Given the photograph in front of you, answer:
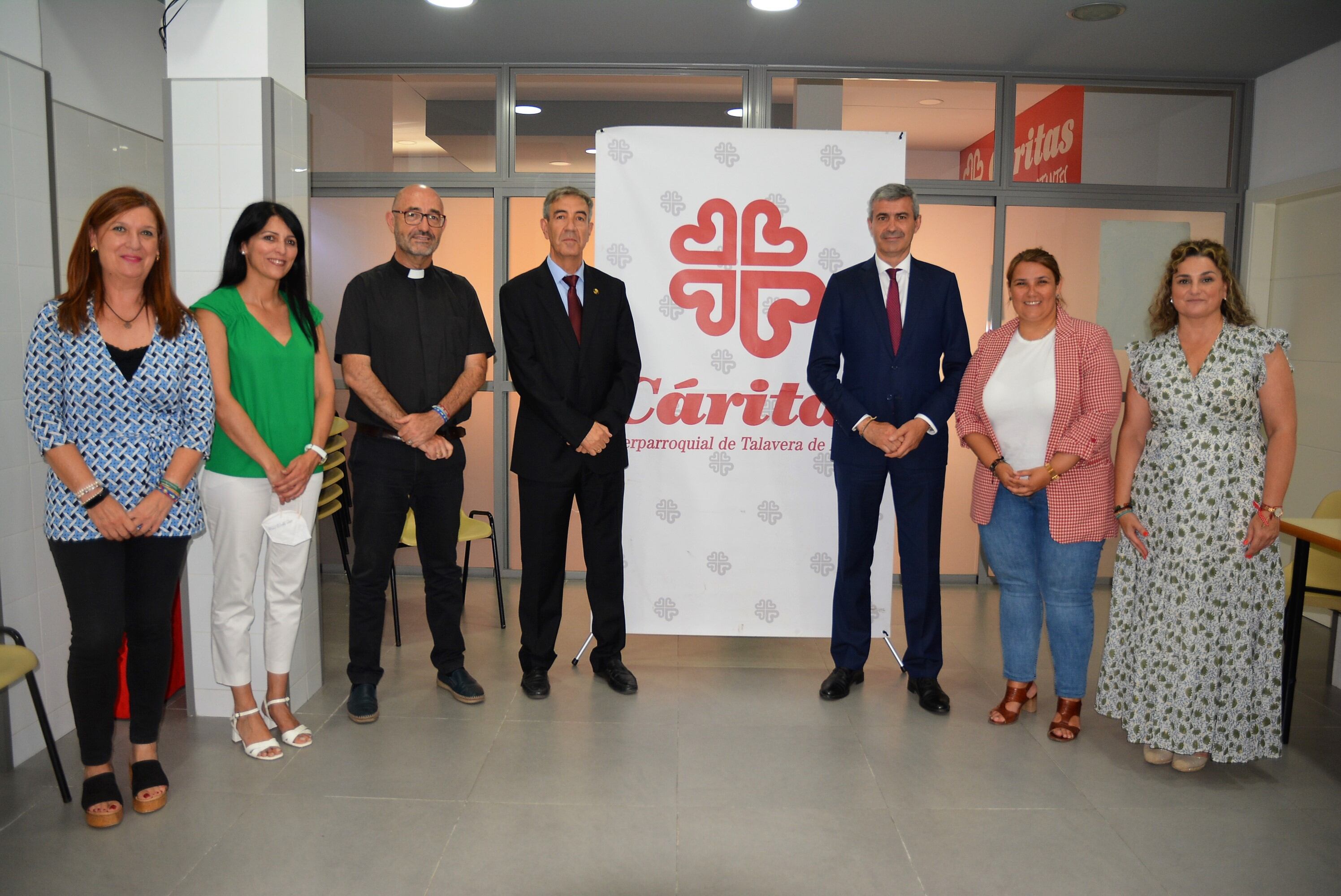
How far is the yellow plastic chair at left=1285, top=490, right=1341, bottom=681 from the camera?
356 cm

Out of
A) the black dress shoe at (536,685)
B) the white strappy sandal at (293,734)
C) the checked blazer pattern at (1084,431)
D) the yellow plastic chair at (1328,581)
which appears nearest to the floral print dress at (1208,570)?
the checked blazer pattern at (1084,431)

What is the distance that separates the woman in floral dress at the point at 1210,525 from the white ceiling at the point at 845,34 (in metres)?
1.92

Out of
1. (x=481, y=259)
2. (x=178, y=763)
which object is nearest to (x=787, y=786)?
(x=178, y=763)

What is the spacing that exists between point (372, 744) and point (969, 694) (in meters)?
2.19

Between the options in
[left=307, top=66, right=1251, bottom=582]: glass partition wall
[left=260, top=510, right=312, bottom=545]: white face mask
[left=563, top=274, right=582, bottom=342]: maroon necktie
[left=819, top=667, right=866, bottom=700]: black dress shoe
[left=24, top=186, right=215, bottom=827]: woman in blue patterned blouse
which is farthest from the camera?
[left=307, top=66, right=1251, bottom=582]: glass partition wall

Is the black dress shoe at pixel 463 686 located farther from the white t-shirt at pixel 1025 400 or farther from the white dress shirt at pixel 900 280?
the white t-shirt at pixel 1025 400

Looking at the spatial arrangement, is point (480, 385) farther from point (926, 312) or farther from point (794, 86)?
point (794, 86)

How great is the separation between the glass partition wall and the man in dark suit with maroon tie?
1.86 metres

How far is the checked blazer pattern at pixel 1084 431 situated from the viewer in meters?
3.04

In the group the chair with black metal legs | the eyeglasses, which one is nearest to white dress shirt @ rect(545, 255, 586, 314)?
the eyeglasses

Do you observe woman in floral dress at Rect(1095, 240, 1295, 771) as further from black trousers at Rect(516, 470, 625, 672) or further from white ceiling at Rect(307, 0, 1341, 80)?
white ceiling at Rect(307, 0, 1341, 80)

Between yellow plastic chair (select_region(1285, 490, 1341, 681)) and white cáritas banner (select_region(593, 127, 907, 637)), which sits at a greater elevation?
white cáritas banner (select_region(593, 127, 907, 637))

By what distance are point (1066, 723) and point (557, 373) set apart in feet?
6.99

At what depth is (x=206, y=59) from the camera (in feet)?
10.3
